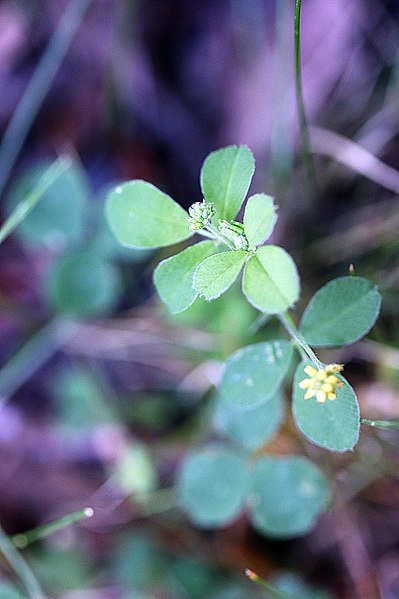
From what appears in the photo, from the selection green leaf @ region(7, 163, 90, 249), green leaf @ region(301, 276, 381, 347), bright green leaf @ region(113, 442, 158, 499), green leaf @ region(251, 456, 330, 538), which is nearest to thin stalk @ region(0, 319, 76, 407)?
green leaf @ region(7, 163, 90, 249)

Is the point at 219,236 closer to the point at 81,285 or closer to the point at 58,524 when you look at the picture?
the point at 58,524

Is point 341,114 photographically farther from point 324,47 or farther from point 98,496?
point 98,496

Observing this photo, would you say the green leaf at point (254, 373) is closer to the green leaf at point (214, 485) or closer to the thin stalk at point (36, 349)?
the green leaf at point (214, 485)

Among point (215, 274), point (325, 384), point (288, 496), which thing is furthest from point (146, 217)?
point (288, 496)

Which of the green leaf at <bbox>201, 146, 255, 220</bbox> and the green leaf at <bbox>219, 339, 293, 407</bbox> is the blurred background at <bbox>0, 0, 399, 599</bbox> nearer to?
the green leaf at <bbox>219, 339, 293, 407</bbox>

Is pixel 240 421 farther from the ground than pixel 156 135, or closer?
closer

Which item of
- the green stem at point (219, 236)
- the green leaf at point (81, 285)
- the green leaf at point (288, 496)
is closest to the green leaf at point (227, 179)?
the green stem at point (219, 236)

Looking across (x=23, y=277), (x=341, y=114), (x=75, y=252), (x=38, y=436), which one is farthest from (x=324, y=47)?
(x=38, y=436)
